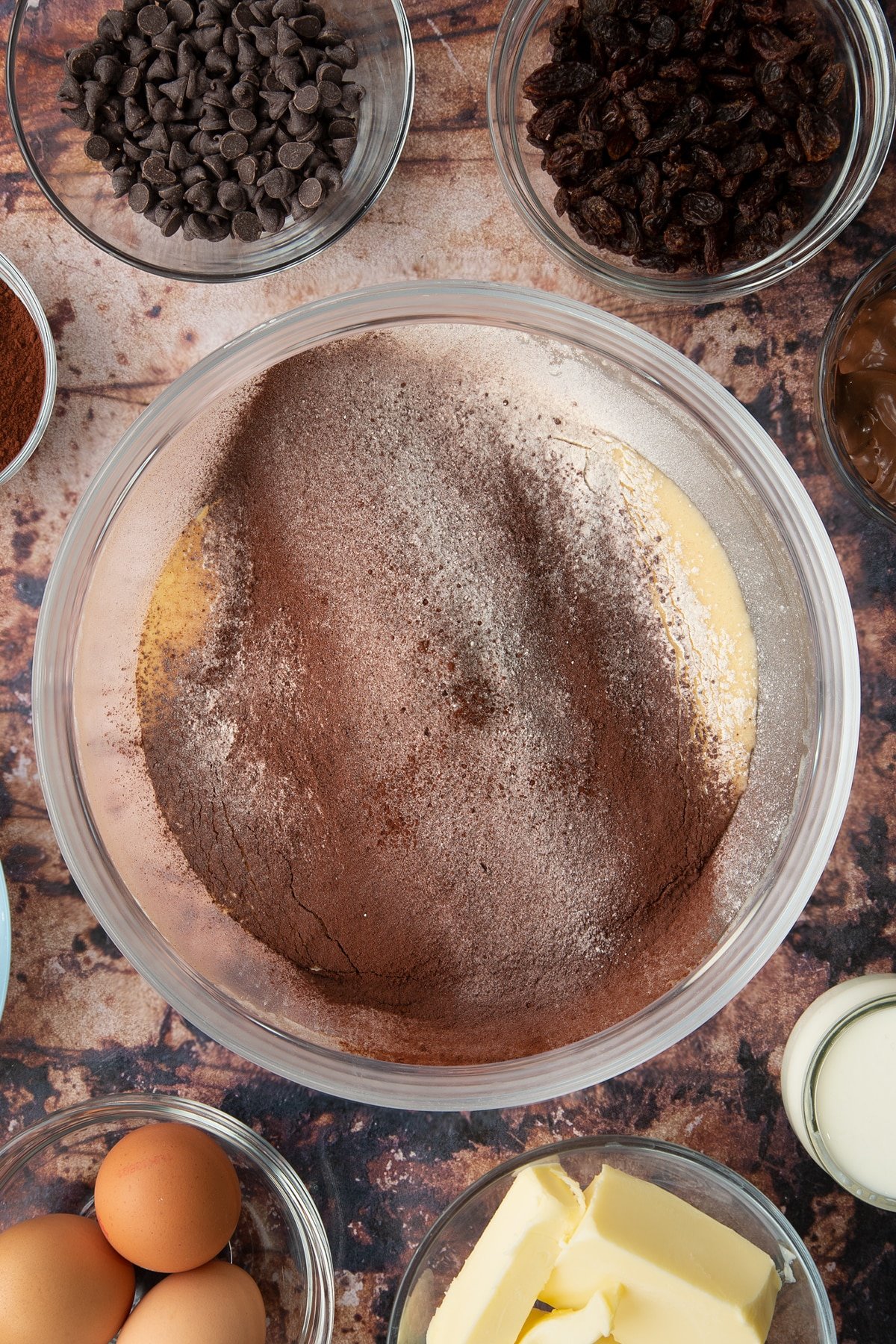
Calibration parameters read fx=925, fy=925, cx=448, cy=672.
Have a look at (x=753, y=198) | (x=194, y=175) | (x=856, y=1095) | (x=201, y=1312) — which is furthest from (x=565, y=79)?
(x=201, y=1312)

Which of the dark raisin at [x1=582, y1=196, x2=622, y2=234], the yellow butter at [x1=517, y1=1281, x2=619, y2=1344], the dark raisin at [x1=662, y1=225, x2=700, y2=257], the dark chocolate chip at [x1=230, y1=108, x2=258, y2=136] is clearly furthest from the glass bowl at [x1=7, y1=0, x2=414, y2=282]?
the yellow butter at [x1=517, y1=1281, x2=619, y2=1344]

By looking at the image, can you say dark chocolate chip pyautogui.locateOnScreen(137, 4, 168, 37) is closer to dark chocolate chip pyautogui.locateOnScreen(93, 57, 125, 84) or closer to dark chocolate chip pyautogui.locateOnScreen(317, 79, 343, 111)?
dark chocolate chip pyautogui.locateOnScreen(93, 57, 125, 84)

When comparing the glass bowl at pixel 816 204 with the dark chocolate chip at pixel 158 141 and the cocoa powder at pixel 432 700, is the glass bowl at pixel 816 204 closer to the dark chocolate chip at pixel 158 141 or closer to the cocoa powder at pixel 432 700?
the cocoa powder at pixel 432 700

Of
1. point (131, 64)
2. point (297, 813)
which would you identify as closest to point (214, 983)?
point (297, 813)

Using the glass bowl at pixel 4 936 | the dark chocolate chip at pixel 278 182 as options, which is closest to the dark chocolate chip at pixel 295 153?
the dark chocolate chip at pixel 278 182

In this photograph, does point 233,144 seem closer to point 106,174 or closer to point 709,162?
point 106,174
